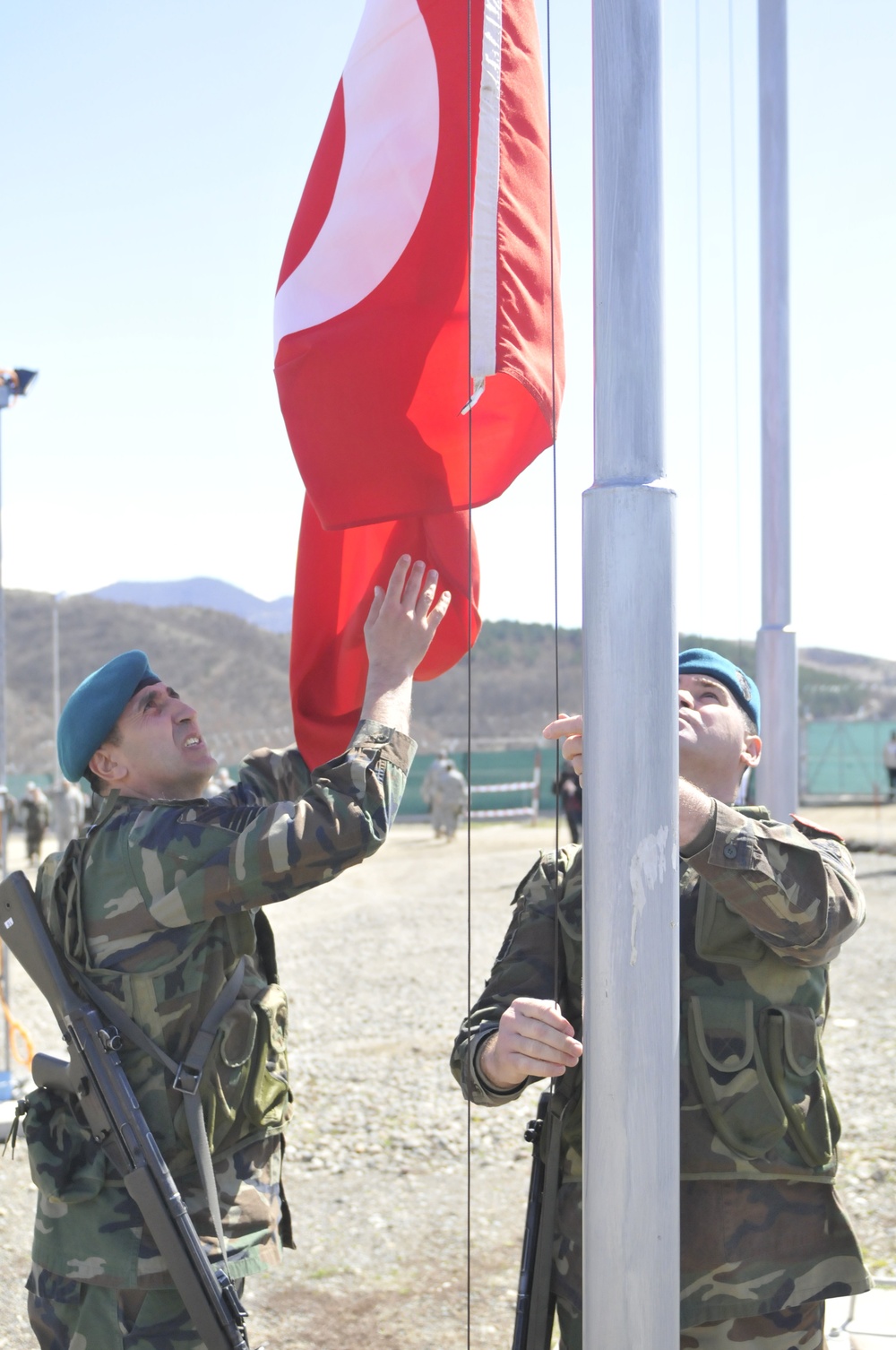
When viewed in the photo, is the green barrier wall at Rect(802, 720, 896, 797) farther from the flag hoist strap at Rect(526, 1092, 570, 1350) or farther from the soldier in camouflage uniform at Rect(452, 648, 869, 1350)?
the flag hoist strap at Rect(526, 1092, 570, 1350)

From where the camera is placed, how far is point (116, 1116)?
8.48 ft

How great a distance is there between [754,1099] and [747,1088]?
0.02 meters

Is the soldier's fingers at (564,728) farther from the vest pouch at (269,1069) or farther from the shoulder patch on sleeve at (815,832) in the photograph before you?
the vest pouch at (269,1069)

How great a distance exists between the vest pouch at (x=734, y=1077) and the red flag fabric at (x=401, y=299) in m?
1.21

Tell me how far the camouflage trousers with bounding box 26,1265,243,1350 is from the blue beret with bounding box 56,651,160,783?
43.1 inches

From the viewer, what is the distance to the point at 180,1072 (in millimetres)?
2617

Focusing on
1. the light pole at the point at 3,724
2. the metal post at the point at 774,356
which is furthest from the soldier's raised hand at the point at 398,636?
the light pole at the point at 3,724

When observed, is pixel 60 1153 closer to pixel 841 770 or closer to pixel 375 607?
pixel 375 607

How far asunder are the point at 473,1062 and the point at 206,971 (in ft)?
2.37

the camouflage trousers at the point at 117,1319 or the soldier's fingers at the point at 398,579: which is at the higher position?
the soldier's fingers at the point at 398,579

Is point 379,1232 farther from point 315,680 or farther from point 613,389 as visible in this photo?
point 613,389

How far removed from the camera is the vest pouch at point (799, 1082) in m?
2.34

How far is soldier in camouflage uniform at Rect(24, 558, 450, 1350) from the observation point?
8.29ft

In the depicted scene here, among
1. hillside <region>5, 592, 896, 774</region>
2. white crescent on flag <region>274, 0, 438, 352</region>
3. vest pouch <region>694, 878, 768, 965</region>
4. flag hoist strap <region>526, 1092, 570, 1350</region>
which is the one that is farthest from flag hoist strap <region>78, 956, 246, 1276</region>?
hillside <region>5, 592, 896, 774</region>
